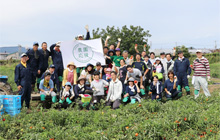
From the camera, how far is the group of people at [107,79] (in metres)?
7.78

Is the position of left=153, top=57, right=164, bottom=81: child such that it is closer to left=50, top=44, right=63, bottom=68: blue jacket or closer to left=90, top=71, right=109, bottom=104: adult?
left=90, top=71, right=109, bottom=104: adult

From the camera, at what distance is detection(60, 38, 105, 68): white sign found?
9.48 meters

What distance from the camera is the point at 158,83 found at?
8.42m

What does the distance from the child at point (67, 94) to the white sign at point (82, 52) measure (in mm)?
1690

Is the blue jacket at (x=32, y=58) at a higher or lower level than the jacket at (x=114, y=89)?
higher

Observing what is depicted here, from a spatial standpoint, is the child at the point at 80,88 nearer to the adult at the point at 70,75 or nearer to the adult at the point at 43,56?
the adult at the point at 70,75

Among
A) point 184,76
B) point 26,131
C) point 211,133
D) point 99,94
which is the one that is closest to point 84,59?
point 99,94

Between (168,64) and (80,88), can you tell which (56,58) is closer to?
(80,88)

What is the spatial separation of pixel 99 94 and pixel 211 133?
4254 millimetres

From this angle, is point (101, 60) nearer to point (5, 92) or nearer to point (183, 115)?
point (5, 92)

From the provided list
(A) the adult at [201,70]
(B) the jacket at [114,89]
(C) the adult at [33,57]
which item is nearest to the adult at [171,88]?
(A) the adult at [201,70]

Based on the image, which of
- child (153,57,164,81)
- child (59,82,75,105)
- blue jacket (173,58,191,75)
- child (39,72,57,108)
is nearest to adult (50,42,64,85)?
child (39,72,57,108)

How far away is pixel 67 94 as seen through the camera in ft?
25.6

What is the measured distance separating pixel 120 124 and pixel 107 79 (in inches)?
135
